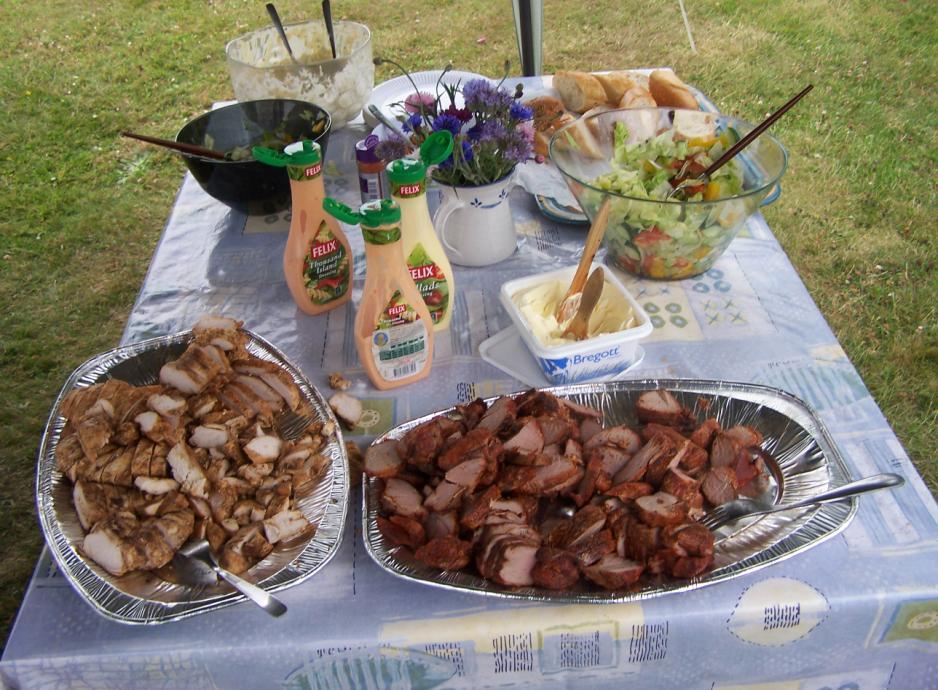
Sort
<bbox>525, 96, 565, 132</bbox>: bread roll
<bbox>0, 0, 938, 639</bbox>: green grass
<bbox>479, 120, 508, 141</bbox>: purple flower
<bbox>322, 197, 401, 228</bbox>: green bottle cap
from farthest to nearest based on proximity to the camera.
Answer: <bbox>0, 0, 938, 639</bbox>: green grass
<bbox>525, 96, 565, 132</bbox>: bread roll
<bbox>479, 120, 508, 141</bbox>: purple flower
<bbox>322, 197, 401, 228</bbox>: green bottle cap

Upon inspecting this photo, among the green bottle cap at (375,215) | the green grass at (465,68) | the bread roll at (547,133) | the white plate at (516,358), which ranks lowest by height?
the green grass at (465,68)

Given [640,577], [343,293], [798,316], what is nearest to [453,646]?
[640,577]

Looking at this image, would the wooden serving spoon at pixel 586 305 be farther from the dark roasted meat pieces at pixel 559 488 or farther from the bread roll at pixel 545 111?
the bread roll at pixel 545 111

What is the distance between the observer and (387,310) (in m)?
1.22

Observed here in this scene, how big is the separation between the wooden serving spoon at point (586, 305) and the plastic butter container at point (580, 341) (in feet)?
0.07

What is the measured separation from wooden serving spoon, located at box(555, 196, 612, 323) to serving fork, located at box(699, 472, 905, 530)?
0.47 meters

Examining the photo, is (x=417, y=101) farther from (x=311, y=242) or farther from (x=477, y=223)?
(x=311, y=242)

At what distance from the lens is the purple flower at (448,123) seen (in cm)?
134

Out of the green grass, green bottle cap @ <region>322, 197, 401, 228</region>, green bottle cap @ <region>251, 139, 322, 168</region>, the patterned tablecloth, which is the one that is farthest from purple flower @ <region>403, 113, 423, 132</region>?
the green grass

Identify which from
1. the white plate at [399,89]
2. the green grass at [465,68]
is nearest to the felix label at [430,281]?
the white plate at [399,89]

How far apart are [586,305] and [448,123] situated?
0.43m

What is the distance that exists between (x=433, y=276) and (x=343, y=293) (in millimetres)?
266

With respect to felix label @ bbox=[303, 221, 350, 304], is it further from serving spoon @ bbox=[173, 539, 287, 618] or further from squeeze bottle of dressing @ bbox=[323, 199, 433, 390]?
serving spoon @ bbox=[173, 539, 287, 618]

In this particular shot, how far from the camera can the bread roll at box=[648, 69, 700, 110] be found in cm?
207
